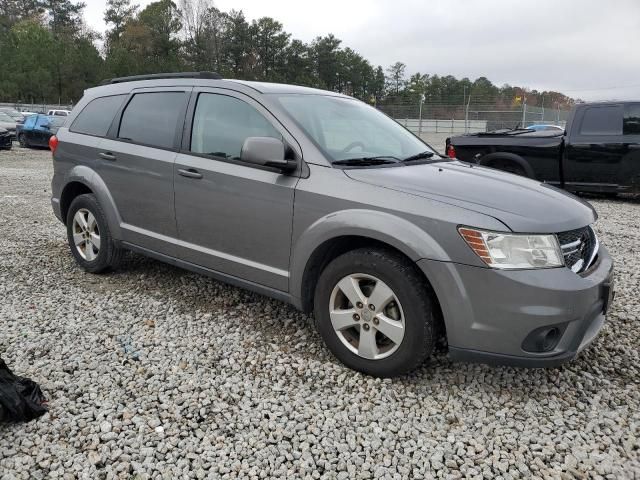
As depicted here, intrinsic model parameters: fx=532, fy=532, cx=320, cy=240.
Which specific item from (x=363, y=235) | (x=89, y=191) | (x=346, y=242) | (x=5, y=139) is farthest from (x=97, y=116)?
(x=5, y=139)

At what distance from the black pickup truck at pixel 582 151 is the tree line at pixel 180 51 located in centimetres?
4149

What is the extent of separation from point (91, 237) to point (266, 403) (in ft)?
9.13

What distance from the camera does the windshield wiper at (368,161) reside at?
330 centimetres

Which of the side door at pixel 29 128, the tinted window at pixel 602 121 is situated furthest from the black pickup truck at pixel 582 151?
the side door at pixel 29 128

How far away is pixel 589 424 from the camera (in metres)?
2.72

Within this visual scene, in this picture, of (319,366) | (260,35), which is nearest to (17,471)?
(319,366)

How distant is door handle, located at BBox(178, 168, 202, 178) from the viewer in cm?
375

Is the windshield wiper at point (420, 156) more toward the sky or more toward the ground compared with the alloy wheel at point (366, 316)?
more toward the sky

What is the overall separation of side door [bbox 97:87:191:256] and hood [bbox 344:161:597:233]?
1.58m

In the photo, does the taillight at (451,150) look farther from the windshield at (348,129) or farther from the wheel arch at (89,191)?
the wheel arch at (89,191)

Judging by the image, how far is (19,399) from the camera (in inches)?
103

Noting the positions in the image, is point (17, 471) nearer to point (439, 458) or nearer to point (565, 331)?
point (439, 458)

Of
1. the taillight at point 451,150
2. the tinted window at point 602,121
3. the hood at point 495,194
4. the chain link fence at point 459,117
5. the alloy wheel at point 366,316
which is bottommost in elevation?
the alloy wheel at point 366,316

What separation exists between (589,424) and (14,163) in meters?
16.7
